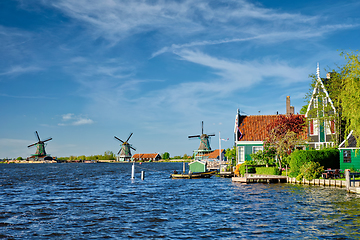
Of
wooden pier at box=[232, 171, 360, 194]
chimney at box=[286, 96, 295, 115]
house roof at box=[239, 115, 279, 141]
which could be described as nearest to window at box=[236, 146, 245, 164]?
house roof at box=[239, 115, 279, 141]

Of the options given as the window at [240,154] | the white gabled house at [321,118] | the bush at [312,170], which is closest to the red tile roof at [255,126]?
the window at [240,154]

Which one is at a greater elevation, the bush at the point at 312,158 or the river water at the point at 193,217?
the bush at the point at 312,158

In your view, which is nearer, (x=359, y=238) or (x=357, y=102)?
(x=359, y=238)

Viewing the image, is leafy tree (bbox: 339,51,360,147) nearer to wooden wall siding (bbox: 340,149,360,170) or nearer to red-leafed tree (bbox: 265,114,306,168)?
wooden wall siding (bbox: 340,149,360,170)

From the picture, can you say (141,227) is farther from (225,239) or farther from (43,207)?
(43,207)

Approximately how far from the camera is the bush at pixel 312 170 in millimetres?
42062

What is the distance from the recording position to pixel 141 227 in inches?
867

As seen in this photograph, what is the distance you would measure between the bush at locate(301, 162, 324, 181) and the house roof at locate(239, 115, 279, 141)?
14.9 metres

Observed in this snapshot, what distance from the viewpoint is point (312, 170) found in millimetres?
42531

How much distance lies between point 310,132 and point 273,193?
22267 millimetres

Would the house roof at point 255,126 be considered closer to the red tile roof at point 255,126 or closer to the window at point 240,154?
the red tile roof at point 255,126

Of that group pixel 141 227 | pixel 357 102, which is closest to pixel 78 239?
pixel 141 227

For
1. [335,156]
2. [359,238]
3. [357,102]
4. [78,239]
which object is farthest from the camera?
[335,156]

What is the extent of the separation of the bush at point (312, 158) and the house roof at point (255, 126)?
1243 cm
